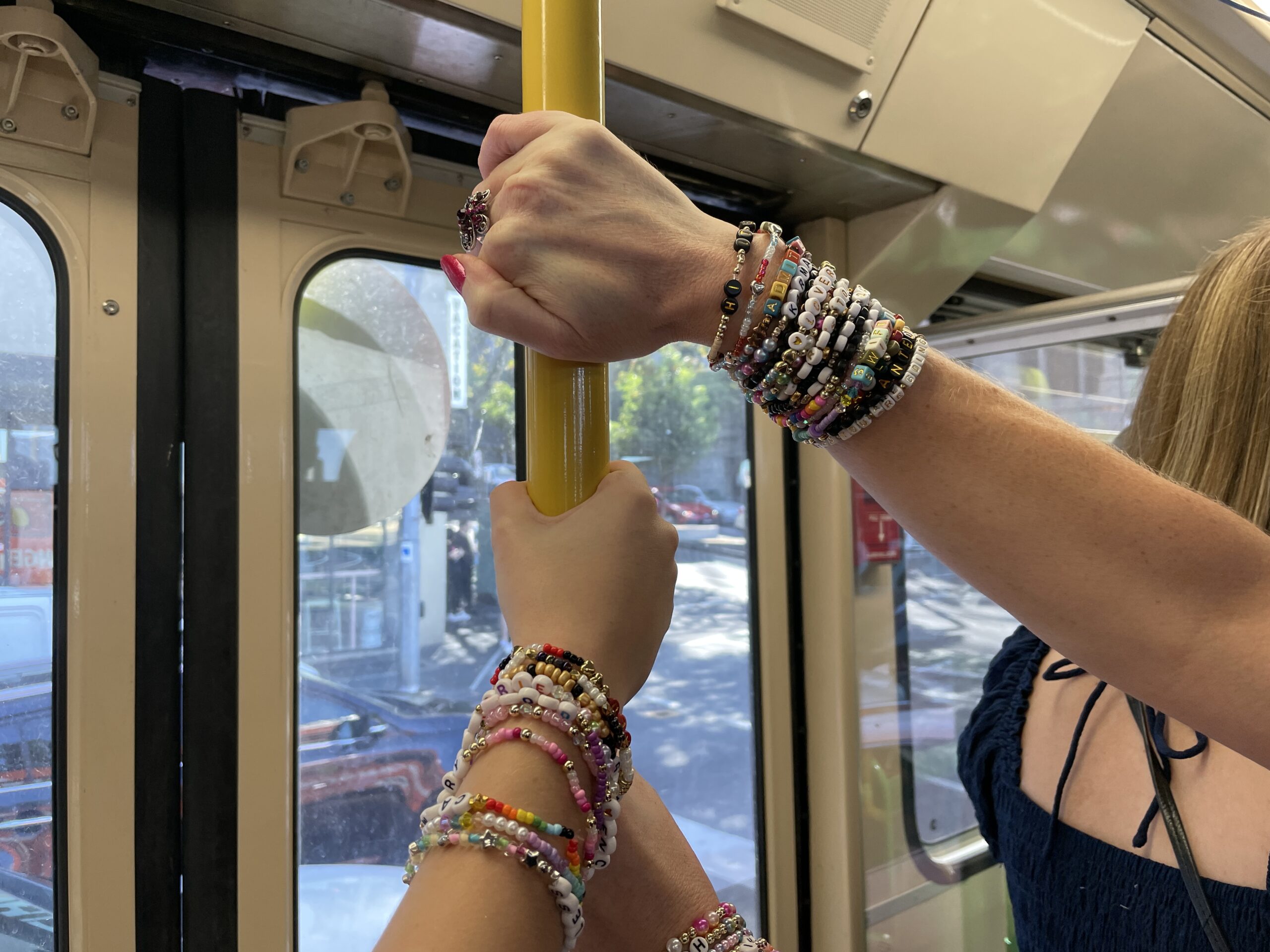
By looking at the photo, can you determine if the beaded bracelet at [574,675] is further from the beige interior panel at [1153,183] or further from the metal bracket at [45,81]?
the beige interior panel at [1153,183]

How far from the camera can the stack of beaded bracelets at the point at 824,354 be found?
1.82ft

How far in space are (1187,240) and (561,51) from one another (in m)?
3.05

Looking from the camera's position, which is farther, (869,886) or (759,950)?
(869,886)

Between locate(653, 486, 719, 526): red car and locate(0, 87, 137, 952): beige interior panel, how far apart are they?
1.31 m

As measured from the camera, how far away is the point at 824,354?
56 centimetres

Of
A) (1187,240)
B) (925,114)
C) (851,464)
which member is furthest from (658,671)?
(1187,240)

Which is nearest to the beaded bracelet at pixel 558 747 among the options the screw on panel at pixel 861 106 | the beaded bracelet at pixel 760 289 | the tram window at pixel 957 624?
the beaded bracelet at pixel 760 289

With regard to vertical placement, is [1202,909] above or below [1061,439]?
below

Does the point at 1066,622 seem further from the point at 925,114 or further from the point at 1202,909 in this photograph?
the point at 925,114

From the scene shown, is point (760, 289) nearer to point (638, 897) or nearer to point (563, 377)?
point (563, 377)

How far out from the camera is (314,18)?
1271 millimetres

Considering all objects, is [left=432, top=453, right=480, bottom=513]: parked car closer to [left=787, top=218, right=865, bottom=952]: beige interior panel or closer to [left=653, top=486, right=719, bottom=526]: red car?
[left=653, top=486, right=719, bottom=526]: red car

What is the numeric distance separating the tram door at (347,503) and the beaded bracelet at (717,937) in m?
0.99

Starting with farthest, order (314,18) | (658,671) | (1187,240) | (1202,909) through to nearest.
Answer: (1187,240)
(658,671)
(314,18)
(1202,909)
